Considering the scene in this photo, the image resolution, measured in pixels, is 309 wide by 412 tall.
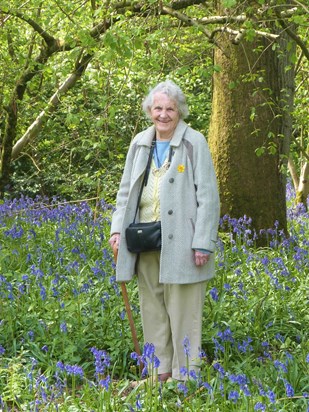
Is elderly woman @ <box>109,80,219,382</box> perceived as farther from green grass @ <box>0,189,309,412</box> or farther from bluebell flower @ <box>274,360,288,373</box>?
bluebell flower @ <box>274,360,288,373</box>

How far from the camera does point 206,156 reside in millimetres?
4867

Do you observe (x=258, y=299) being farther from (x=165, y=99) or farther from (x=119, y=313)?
(x=165, y=99)

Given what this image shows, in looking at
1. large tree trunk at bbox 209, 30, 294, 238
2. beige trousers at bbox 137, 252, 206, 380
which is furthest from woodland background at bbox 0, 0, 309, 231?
beige trousers at bbox 137, 252, 206, 380

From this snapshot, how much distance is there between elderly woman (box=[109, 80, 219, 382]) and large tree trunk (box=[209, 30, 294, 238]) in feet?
11.5

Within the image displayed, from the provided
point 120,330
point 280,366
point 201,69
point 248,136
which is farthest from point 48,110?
point 280,366

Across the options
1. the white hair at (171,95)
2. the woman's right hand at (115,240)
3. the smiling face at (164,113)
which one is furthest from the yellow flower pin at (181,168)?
the woman's right hand at (115,240)

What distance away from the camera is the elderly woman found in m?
4.83

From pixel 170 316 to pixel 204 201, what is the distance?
75cm

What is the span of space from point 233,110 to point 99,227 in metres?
1.92

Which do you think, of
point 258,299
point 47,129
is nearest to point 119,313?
point 258,299

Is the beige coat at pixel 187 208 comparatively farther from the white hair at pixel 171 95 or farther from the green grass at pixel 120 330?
the green grass at pixel 120 330

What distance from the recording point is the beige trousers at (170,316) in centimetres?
495

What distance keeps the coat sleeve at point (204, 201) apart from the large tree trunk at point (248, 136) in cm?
361

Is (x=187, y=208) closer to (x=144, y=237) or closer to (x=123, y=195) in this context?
(x=144, y=237)
